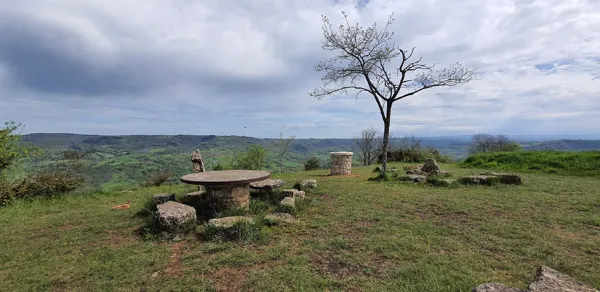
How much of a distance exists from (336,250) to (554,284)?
102 inches

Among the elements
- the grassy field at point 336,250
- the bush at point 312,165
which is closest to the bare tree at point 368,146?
the bush at point 312,165

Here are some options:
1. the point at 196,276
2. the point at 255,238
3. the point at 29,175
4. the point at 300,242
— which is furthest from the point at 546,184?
the point at 29,175

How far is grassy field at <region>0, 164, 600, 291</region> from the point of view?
3.59 meters

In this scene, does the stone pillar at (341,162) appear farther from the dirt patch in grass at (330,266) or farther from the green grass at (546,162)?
the dirt patch in grass at (330,266)

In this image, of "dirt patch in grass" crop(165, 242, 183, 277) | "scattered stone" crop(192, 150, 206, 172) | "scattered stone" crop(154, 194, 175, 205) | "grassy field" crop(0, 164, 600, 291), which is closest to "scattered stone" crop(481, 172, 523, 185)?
"grassy field" crop(0, 164, 600, 291)

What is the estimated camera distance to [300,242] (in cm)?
486

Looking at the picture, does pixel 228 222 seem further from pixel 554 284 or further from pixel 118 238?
pixel 554 284

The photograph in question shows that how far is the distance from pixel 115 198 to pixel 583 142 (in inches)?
4166

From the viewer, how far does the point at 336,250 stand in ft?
14.7

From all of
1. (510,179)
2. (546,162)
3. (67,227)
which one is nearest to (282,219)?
(67,227)

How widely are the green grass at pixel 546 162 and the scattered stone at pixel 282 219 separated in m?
13.1

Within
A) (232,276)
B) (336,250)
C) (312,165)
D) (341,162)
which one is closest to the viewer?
(232,276)

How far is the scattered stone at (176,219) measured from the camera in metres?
5.33

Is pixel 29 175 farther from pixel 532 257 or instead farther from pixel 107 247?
pixel 532 257
